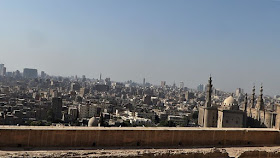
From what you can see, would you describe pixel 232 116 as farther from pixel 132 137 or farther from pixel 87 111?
pixel 87 111

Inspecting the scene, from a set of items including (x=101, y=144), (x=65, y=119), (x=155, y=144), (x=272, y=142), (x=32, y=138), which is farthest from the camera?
(x=65, y=119)

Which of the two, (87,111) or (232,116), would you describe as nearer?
(232,116)

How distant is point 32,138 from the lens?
5.12m

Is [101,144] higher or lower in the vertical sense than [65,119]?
higher

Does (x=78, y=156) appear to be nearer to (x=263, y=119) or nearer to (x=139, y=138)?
(x=139, y=138)

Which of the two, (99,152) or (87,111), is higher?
(99,152)

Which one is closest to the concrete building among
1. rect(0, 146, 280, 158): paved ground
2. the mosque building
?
the mosque building

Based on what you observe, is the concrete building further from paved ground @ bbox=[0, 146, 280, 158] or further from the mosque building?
paved ground @ bbox=[0, 146, 280, 158]

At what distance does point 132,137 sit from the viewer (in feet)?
19.1

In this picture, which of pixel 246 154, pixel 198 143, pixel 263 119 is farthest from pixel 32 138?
pixel 263 119

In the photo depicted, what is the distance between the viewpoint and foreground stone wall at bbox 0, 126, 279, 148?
16.7ft

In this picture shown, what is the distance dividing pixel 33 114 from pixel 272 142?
43743 mm

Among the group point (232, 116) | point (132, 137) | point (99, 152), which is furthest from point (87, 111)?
point (99, 152)

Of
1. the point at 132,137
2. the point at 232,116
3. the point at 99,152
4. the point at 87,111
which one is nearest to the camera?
the point at 99,152
